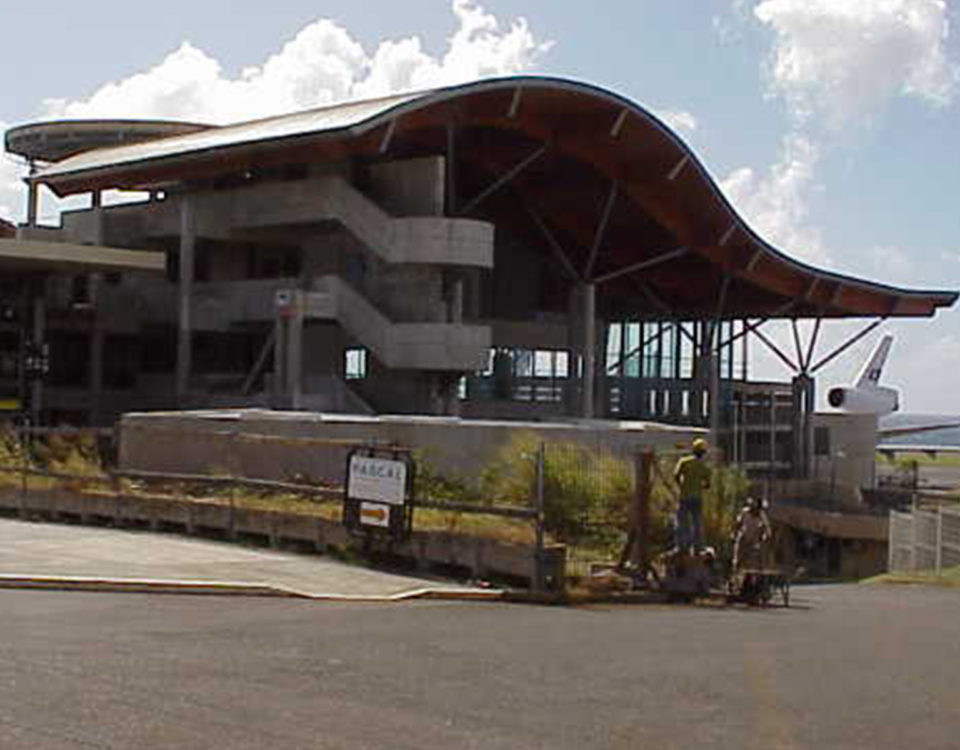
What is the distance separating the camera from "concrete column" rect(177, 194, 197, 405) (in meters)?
53.8

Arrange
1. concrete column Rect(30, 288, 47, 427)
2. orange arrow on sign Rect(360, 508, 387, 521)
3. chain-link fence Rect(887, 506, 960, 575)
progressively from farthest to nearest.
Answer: concrete column Rect(30, 288, 47, 427), chain-link fence Rect(887, 506, 960, 575), orange arrow on sign Rect(360, 508, 387, 521)

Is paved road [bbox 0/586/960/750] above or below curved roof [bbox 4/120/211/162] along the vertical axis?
below

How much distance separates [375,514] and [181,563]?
277 cm

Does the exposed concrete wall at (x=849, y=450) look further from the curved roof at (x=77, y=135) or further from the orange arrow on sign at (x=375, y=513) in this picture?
the orange arrow on sign at (x=375, y=513)

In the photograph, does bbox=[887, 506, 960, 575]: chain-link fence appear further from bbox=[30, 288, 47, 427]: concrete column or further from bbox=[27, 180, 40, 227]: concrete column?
bbox=[27, 180, 40, 227]: concrete column

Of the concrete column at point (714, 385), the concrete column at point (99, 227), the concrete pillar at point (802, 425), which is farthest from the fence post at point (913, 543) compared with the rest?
the concrete column at point (99, 227)

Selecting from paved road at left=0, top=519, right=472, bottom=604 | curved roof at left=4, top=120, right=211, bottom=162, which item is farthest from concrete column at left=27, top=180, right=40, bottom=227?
paved road at left=0, top=519, right=472, bottom=604

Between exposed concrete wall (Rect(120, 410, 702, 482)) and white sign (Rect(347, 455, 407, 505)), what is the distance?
12.3ft

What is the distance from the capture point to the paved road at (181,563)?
2027cm

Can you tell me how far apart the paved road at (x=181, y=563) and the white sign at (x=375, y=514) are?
2.14 ft

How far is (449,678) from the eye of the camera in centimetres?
1249

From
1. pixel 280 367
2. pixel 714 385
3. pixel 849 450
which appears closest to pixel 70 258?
pixel 280 367

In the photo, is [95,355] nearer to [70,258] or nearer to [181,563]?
[70,258]

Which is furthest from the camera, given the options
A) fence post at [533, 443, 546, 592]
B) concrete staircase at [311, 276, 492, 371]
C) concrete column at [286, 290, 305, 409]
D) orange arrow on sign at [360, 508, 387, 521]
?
Result: concrete staircase at [311, 276, 492, 371]
